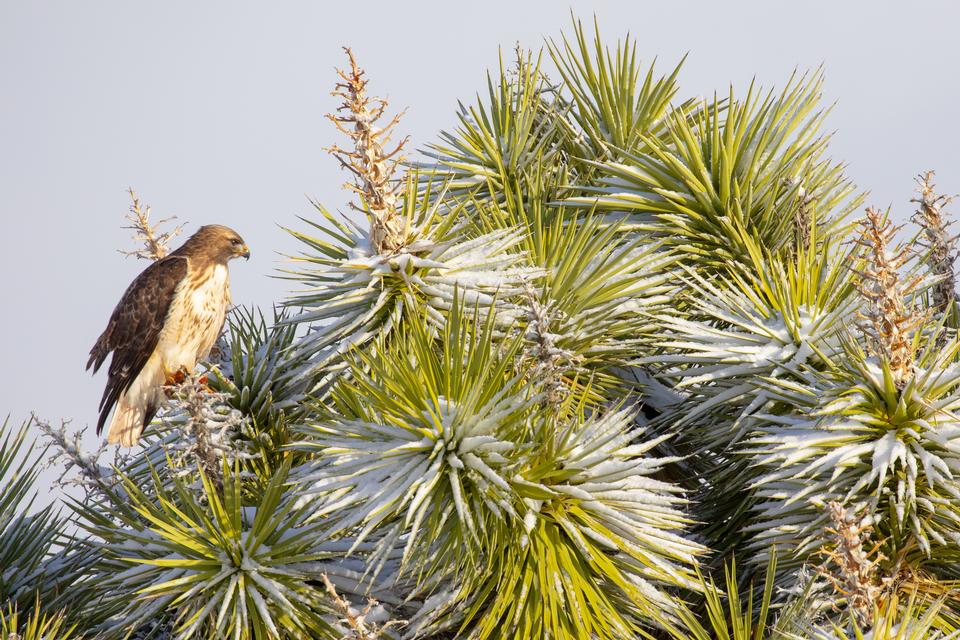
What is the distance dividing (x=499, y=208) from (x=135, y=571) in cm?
319

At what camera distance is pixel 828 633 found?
4.31m

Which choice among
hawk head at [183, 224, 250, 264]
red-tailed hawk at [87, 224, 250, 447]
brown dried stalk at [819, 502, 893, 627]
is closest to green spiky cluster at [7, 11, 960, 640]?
brown dried stalk at [819, 502, 893, 627]

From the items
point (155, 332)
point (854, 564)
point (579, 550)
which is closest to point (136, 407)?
point (155, 332)

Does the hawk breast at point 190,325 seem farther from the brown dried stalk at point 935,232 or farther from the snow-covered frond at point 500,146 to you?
the brown dried stalk at point 935,232

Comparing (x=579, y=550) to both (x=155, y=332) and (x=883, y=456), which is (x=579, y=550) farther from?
(x=155, y=332)

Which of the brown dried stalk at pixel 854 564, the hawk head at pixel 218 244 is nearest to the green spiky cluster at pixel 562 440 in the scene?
the brown dried stalk at pixel 854 564

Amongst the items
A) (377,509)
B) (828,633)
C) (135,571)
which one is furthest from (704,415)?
(135,571)

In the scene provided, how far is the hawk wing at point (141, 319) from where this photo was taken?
7.84 metres

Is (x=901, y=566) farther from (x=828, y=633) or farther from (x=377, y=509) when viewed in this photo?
(x=377, y=509)

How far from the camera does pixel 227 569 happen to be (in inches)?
185

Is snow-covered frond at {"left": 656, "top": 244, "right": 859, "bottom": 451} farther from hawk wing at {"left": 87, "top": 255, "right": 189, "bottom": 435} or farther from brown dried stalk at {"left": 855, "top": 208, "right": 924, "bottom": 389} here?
hawk wing at {"left": 87, "top": 255, "right": 189, "bottom": 435}

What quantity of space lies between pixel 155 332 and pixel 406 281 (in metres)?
3.35

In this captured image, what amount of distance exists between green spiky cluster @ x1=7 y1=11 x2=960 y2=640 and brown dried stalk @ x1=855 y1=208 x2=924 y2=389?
14 millimetres

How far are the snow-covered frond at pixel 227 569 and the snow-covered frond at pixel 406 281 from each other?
2.89 feet
